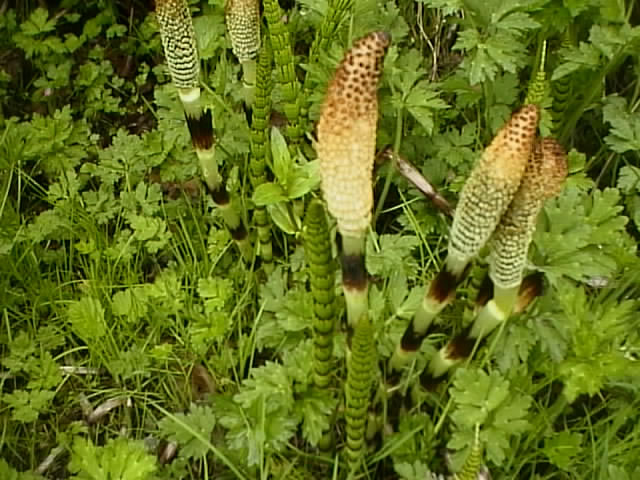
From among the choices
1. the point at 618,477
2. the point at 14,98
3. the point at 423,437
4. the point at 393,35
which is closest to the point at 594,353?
the point at 618,477

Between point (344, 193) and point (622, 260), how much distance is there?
3.15ft

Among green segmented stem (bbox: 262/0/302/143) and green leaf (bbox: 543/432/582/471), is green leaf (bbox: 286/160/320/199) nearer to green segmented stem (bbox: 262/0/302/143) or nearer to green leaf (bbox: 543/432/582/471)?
green segmented stem (bbox: 262/0/302/143)

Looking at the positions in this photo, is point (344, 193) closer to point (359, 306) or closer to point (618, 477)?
point (359, 306)

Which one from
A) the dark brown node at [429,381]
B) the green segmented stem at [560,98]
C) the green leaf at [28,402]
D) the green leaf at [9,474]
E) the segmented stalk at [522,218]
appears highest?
the segmented stalk at [522,218]

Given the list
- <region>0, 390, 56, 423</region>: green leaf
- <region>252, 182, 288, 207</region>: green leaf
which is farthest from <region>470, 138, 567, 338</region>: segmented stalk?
<region>0, 390, 56, 423</region>: green leaf

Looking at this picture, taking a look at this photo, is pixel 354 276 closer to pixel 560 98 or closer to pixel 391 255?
pixel 391 255

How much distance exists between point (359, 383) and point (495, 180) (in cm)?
49

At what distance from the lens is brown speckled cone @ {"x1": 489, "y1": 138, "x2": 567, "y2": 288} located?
1.40 metres

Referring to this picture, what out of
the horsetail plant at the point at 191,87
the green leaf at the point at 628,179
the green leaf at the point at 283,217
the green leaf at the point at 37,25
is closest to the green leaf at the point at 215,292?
the horsetail plant at the point at 191,87

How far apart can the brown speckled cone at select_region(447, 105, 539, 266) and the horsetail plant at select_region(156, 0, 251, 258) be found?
712 mm

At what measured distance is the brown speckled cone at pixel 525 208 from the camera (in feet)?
4.60

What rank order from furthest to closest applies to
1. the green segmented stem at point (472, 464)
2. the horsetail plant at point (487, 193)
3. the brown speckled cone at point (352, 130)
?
the green segmented stem at point (472, 464)
the horsetail plant at point (487, 193)
the brown speckled cone at point (352, 130)

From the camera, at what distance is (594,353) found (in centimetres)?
177

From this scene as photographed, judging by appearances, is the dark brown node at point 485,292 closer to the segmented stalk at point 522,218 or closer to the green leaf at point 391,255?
the segmented stalk at point 522,218
